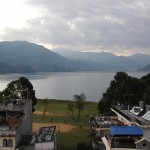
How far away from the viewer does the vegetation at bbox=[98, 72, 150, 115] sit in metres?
70.4

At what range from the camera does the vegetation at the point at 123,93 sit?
70.4 metres

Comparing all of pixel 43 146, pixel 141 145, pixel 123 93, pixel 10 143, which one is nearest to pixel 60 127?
pixel 123 93

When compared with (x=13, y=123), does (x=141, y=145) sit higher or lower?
lower

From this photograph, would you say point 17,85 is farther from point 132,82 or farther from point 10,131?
point 10,131

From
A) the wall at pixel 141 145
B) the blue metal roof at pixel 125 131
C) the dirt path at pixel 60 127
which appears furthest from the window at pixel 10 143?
the dirt path at pixel 60 127

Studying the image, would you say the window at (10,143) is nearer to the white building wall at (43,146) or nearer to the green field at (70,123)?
the white building wall at (43,146)

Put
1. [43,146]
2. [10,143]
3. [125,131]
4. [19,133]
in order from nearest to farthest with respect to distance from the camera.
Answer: [43,146] < [125,131] < [10,143] < [19,133]

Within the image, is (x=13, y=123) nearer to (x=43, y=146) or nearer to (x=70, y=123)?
(x=43, y=146)

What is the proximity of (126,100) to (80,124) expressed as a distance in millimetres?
11743

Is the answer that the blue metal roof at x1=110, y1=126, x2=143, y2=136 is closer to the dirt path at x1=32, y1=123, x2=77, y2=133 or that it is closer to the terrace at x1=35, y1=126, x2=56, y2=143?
the terrace at x1=35, y1=126, x2=56, y2=143

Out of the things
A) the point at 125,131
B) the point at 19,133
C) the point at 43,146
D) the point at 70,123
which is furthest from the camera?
the point at 70,123

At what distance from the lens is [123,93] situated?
234 feet

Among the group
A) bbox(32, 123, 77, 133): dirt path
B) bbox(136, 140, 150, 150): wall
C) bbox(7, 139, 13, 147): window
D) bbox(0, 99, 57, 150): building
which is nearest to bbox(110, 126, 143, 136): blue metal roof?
bbox(136, 140, 150, 150): wall

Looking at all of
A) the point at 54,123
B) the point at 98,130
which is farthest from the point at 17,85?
the point at 98,130
